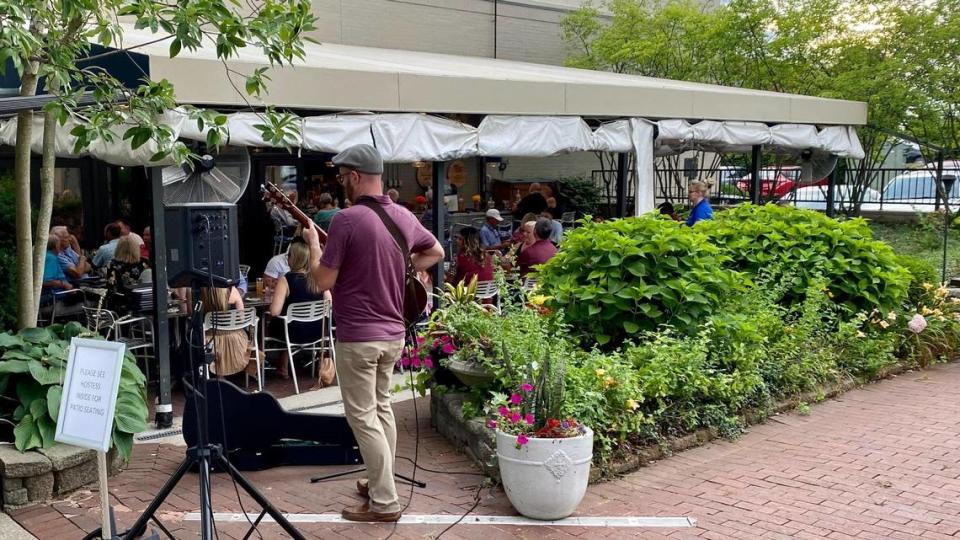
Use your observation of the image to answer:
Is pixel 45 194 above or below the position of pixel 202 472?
above

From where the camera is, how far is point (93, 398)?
12.9 ft

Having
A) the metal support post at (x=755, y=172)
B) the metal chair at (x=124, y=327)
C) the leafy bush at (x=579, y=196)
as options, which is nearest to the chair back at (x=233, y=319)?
the metal chair at (x=124, y=327)

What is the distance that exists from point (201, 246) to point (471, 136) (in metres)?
4.19

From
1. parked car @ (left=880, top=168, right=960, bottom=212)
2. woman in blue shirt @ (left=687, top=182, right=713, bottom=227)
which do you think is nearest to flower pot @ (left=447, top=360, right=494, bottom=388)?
woman in blue shirt @ (left=687, top=182, right=713, bottom=227)

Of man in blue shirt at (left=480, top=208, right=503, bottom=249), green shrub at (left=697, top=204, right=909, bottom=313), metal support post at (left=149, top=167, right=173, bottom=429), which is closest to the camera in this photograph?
metal support post at (left=149, top=167, right=173, bottom=429)

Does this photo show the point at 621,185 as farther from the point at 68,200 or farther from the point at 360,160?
the point at 360,160

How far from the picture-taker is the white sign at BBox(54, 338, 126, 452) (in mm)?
3852

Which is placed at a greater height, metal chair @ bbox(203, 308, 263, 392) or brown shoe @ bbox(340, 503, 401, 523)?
metal chair @ bbox(203, 308, 263, 392)

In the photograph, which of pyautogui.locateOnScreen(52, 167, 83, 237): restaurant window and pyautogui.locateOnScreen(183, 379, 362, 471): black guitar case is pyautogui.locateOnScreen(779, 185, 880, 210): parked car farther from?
pyautogui.locateOnScreen(183, 379, 362, 471): black guitar case

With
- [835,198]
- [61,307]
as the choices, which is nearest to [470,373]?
[61,307]

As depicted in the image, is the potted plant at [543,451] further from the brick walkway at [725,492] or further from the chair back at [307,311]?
the chair back at [307,311]

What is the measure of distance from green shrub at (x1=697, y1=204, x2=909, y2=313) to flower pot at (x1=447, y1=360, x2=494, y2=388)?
132 inches

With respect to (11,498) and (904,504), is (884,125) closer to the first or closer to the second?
(904,504)

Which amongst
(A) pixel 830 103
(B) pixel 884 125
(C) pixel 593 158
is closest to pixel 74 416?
(A) pixel 830 103
